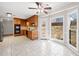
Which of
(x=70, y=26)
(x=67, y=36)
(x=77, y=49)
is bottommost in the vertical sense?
(x=77, y=49)

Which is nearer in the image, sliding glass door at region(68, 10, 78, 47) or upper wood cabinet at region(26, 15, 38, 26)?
sliding glass door at region(68, 10, 78, 47)

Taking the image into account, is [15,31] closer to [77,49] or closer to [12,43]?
[12,43]

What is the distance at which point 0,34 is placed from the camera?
3.67 metres

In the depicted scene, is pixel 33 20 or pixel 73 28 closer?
pixel 73 28

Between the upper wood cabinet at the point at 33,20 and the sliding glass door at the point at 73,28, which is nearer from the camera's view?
the sliding glass door at the point at 73,28

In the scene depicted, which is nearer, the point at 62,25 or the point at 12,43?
the point at 62,25

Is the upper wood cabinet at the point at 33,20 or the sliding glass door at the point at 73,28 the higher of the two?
the upper wood cabinet at the point at 33,20

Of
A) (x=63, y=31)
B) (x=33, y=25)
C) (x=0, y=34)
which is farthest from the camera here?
(x=33, y=25)

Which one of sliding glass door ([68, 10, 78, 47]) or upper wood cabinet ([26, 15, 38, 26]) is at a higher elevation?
upper wood cabinet ([26, 15, 38, 26])

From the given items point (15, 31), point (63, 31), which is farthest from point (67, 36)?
point (15, 31)

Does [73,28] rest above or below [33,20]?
below

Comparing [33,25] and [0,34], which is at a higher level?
[33,25]

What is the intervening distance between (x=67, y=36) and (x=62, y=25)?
43cm

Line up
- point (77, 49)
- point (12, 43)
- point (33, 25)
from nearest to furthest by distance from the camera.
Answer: point (77, 49)
point (12, 43)
point (33, 25)
